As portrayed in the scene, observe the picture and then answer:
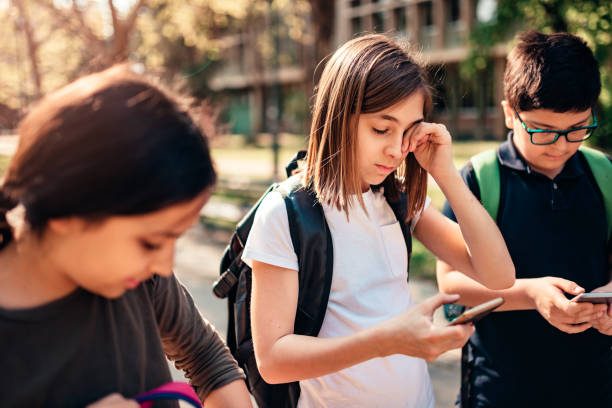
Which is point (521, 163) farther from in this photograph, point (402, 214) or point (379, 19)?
point (379, 19)

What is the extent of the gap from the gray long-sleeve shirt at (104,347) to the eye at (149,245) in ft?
0.60

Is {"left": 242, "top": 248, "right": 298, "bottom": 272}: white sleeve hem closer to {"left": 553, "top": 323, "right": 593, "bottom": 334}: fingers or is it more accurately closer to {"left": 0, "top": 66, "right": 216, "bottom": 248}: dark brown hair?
{"left": 0, "top": 66, "right": 216, "bottom": 248}: dark brown hair

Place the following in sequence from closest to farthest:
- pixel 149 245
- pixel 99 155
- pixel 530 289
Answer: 1. pixel 99 155
2. pixel 149 245
3. pixel 530 289

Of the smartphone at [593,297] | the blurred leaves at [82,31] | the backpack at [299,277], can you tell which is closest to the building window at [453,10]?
the blurred leaves at [82,31]

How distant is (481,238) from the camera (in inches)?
77.9

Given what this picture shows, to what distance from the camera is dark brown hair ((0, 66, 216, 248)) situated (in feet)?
3.49

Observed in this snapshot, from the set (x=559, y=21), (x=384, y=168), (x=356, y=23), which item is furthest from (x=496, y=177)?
(x=356, y=23)

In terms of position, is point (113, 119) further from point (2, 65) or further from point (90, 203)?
point (2, 65)

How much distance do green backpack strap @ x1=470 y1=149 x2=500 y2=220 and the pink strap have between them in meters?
1.37

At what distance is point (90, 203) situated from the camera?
107 cm

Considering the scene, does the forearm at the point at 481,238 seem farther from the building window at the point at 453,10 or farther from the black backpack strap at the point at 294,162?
the building window at the point at 453,10

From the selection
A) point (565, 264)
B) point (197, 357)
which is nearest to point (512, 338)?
point (565, 264)

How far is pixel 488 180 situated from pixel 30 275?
1.63 metres

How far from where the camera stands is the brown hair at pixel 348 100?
181 cm
